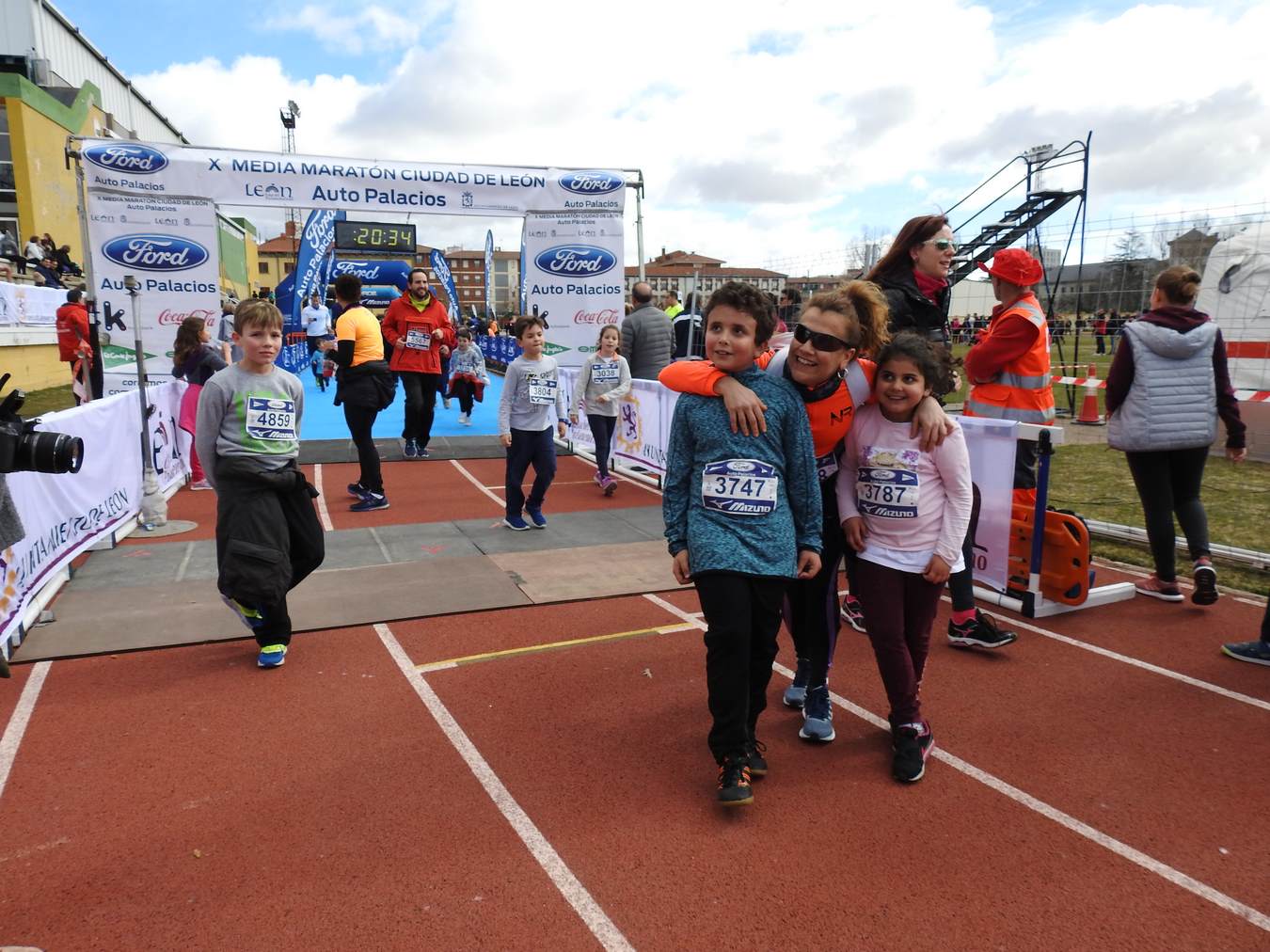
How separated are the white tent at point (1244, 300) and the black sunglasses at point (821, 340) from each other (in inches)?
426

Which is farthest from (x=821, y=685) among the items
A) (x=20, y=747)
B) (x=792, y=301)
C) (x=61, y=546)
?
(x=792, y=301)

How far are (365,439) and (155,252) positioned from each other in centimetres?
450

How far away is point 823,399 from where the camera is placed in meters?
3.00

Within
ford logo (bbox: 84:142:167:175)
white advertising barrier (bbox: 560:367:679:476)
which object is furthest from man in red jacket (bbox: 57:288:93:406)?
white advertising barrier (bbox: 560:367:679:476)

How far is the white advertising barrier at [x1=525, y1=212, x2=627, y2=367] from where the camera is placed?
38.2 ft

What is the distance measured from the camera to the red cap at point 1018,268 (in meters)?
4.27

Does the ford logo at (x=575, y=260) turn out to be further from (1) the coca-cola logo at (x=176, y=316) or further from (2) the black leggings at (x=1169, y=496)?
(2) the black leggings at (x=1169, y=496)

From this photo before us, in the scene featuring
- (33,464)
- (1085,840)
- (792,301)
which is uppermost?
(792,301)

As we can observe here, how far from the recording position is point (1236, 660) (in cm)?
431

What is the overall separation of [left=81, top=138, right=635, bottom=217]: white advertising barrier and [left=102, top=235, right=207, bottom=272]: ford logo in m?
0.56

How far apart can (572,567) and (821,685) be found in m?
2.86

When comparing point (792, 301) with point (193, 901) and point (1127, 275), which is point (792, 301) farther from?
point (193, 901)

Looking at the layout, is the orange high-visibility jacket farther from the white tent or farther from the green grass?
the white tent

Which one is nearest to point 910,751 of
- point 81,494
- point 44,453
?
point 44,453
